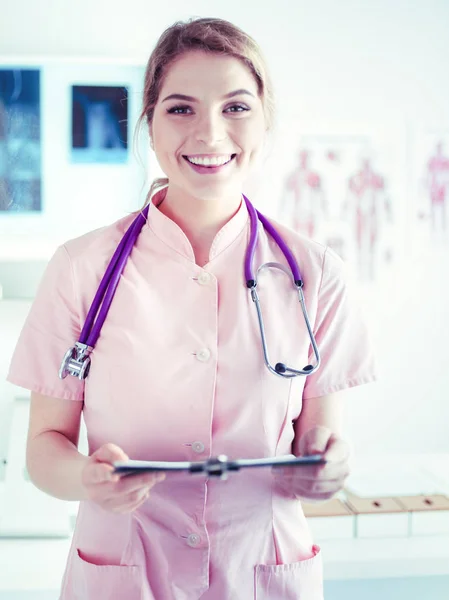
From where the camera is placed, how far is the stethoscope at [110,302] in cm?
99

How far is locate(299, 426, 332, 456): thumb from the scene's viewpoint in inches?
37.5

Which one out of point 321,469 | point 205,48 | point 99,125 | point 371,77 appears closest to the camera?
point 321,469

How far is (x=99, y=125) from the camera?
194 centimetres

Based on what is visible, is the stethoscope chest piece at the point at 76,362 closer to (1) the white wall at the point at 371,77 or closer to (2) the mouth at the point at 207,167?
(2) the mouth at the point at 207,167

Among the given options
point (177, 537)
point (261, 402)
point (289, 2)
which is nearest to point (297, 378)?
point (261, 402)

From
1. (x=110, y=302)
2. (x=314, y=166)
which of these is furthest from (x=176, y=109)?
(x=314, y=166)

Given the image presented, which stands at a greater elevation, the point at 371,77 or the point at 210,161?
the point at 371,77

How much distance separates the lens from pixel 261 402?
1.01 m

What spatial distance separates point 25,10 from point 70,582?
A: 158 centimetres

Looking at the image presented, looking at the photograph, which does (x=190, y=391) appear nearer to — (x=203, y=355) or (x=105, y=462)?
(x=203, y=355)

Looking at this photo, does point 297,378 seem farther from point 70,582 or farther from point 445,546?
point 445,546

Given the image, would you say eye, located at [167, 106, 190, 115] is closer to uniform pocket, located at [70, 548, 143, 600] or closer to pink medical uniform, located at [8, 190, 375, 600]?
pink medical uniform, located at [8, 190, 375, 600]

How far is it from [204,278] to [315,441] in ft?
0.95

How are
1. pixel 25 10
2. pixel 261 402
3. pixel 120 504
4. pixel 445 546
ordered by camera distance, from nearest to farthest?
pixel 120 504 → pixel 261 402 → pixel 445 546 → pixel 25 10
